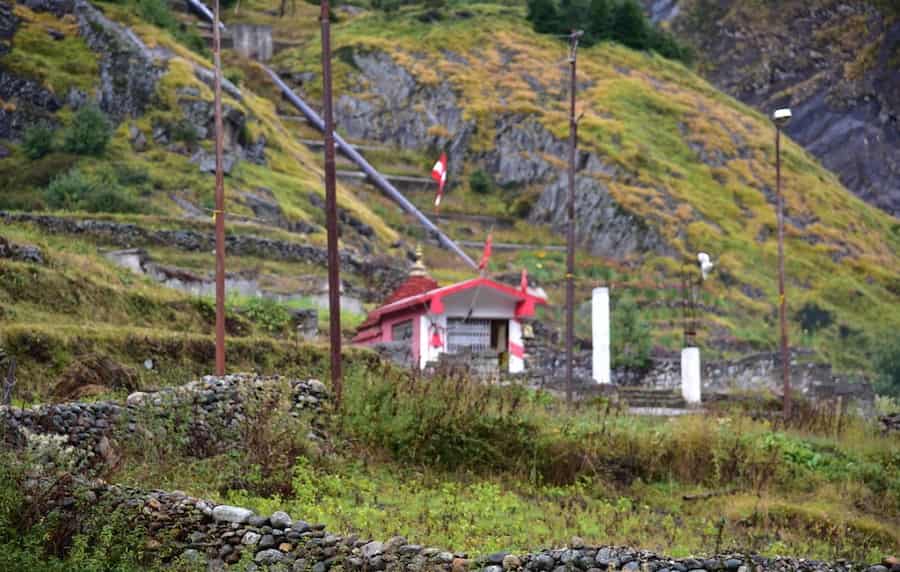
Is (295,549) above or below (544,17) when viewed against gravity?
below

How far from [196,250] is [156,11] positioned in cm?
2725

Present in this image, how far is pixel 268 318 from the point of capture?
27.9 metres

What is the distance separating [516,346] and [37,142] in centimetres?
2446

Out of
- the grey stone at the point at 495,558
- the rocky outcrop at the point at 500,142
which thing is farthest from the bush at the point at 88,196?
the grey stone at the point at 495,558

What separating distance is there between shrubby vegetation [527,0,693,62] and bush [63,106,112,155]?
137 ft

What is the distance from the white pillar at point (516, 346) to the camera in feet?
93.1

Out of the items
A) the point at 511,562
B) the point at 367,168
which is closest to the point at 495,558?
the point at 511,562

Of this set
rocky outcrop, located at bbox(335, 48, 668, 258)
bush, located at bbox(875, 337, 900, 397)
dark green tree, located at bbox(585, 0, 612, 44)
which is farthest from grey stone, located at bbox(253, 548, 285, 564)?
dark green tree, located at bbox(585, 0, 612, 44)

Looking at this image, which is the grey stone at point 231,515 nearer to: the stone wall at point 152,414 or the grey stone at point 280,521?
the grey stone at point 280,521

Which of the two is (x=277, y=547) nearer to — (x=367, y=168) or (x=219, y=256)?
(x=219, y=256)

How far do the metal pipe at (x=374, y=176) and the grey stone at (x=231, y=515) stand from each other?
38239 millimetres

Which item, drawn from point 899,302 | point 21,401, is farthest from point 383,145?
point 21,401

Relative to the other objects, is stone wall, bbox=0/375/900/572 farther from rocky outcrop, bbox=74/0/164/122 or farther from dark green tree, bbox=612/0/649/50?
dark green tree, bbox=612/0/649/50

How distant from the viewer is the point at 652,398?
1067 inches
